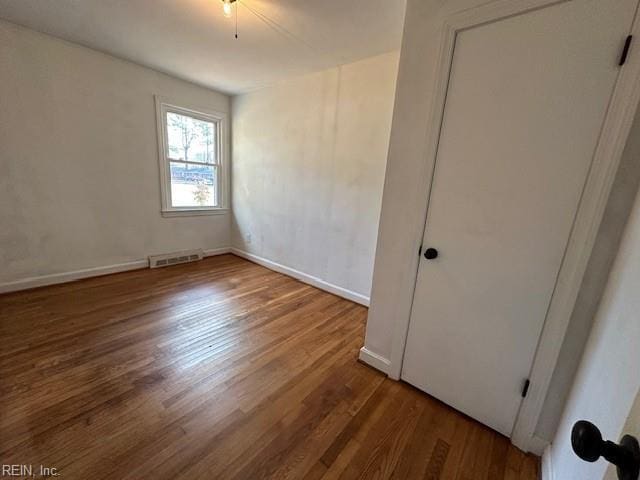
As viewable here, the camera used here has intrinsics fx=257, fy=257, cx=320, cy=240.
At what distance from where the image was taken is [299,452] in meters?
1.29

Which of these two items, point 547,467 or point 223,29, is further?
point 223,29

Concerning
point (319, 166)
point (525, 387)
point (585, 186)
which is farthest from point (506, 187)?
point (319, 166)

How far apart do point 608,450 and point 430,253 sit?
48.1 inches

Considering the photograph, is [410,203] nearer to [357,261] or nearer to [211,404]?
[357,261]

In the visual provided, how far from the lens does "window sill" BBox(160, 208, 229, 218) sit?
12.1 feet

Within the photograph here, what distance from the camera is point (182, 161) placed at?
374 centimetres

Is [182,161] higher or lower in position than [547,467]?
higher

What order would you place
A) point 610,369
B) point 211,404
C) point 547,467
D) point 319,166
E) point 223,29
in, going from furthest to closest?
point 319,166, point 223,29, point 211,404, point 547,467, point 610,369

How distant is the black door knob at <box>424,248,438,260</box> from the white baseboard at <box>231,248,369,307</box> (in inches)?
56.9

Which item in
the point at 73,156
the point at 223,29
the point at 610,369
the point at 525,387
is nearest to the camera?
the point at 610,369

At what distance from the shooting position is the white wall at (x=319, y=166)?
2668 mm

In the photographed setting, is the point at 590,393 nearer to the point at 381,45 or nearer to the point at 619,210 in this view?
the point at 619,210

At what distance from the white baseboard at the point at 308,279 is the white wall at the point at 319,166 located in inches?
1.5

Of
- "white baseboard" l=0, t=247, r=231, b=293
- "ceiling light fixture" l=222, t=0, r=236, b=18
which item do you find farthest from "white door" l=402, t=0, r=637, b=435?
"white baseboard" l=0, t=247, r=231, b=293
